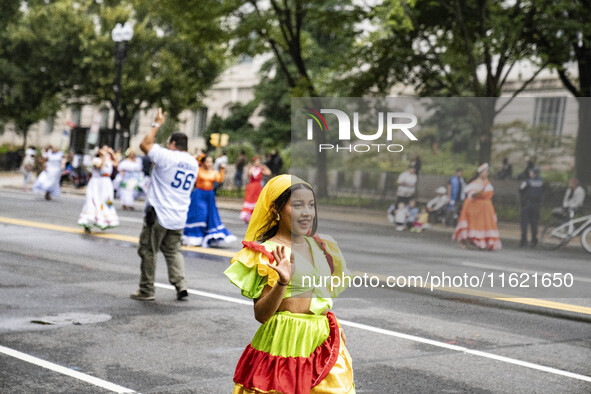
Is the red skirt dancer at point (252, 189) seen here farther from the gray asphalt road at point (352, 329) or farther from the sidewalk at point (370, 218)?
the sidewalk at point (370, 218)

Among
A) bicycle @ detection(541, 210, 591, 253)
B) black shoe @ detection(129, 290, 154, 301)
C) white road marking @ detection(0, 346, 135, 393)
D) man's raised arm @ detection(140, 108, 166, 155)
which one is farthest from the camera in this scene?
black shoe @ detection(129, 290, 154, 301)

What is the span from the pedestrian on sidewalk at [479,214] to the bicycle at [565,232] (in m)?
0.25

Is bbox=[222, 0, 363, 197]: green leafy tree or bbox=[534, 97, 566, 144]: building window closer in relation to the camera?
bbox=[534, 97, 566, 144]: building window

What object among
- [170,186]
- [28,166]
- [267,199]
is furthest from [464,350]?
[28,166]

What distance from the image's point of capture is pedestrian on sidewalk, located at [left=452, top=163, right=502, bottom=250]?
158 inches

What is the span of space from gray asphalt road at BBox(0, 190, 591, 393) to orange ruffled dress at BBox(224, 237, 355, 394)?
329 mm

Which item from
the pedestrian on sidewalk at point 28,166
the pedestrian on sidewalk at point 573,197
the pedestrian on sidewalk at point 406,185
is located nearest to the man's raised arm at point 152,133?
the pedestrian on sidewalk at point 406,185

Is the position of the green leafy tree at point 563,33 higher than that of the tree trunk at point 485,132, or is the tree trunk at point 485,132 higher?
the green leafy tree at point 563,33

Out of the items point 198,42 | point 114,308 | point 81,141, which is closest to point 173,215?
point 114,308

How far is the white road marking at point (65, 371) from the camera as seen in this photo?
221 inches

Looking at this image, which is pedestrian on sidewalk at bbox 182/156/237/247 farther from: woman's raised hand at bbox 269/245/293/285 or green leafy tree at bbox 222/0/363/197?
green leafy tree at bbox 222/0/363/197

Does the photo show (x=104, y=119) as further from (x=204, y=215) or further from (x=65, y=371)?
(x=65, y=371)

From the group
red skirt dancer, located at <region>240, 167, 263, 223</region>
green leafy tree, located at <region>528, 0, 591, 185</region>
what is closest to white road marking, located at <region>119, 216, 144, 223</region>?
red skirt dancer, located at <region>240, 167, 263, 223</region>

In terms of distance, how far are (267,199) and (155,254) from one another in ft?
18.3
